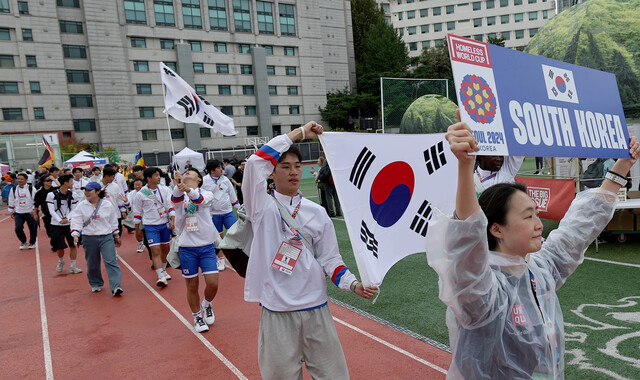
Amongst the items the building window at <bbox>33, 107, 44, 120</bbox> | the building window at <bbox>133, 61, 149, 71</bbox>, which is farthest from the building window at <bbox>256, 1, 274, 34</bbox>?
the building window at <bbox>33, 107, 44, 120</bbox>

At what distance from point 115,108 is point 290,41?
72.9ft

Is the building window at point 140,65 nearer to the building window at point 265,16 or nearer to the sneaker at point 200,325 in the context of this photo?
the building window at point 265,16

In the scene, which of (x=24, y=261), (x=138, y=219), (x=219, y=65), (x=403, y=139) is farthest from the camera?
(x=219, y=65)

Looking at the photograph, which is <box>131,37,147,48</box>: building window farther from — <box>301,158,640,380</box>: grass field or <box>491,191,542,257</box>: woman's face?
<box>491,191,542,257</box>: woman's face

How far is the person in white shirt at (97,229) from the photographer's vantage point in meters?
8.01

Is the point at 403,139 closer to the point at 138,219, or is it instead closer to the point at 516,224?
the point at 516,224

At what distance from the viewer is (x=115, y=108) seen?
47188 millimetres

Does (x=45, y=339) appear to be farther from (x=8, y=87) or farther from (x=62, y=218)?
(x=8, y=87)

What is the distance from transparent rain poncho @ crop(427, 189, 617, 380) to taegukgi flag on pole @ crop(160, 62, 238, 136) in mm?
7202

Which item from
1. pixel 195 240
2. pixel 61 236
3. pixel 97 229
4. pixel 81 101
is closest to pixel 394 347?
pixel 195 240

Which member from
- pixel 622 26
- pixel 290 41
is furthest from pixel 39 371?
pixel 290 41

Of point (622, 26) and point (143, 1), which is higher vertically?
point (143, 1)

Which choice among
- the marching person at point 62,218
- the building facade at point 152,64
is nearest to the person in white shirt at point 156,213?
the marching person at point 62,218

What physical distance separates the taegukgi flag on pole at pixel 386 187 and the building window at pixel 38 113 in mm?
49284
